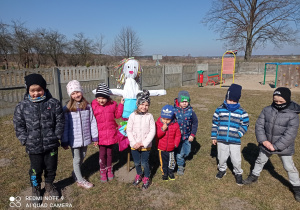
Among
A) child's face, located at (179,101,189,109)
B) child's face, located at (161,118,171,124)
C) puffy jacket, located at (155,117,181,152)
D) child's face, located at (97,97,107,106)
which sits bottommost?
puffy jacket, located at (155,117,181,152)

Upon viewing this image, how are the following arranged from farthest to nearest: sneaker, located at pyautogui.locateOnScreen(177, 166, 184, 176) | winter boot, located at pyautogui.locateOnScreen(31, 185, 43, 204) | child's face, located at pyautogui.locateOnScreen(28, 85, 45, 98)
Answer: sneaker, located at pyautogui.locateOnScreen(177, 166, 184, 176)
winter boot, located at pyautogui.locateOnScreen(31, 185, 43, 204)
child's face, located at pyautogui.locateOnScreen(28, 85, 45, 98)

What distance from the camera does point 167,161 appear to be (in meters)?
3.48

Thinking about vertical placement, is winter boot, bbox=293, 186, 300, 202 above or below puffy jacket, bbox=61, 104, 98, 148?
below

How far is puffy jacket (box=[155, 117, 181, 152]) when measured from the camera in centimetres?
330

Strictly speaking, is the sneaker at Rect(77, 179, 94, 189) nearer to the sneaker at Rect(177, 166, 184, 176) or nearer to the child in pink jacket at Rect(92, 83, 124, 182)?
the child in pink jacket at Rect(92, 83, 124, 182)

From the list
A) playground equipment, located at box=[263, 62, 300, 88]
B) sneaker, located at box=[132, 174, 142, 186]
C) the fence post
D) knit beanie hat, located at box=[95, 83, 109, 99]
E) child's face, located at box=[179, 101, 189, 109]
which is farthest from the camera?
playground equipment, located at box=[263, 62, 300, 88]

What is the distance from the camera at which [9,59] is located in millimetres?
18391

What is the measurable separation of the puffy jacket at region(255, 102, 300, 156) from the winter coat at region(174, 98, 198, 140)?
99 centimetres

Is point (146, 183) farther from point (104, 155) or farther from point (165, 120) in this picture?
point (165, 120)

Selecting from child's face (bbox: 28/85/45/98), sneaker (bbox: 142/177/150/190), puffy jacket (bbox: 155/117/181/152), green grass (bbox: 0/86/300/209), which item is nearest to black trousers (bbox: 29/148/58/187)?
green grass (bbox: 0/86/300/209)

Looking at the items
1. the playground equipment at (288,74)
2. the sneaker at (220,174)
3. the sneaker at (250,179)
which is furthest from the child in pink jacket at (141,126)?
the playground equipment at (288,74)

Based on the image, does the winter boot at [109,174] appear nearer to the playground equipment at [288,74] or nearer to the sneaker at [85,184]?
the sneaker at [85,184]

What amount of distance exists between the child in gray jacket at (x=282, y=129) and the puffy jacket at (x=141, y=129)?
1.56m

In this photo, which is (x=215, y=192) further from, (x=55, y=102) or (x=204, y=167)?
(x=55, y=102)
